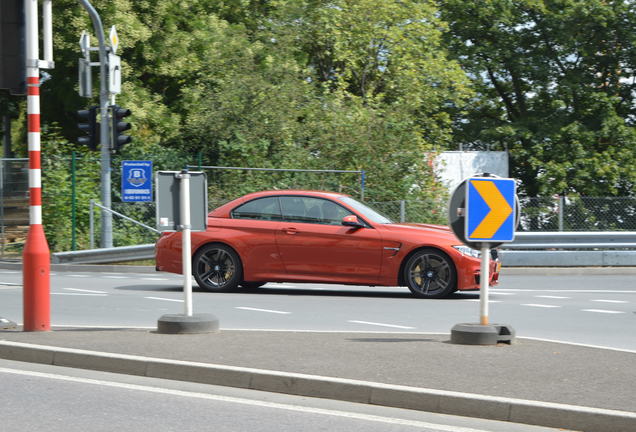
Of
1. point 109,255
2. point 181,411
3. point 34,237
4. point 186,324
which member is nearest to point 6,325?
point 34,237

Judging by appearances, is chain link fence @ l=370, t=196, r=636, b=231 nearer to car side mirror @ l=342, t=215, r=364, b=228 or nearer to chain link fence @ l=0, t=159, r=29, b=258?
chain link fence @ l=0, t=159, r=29, b=258

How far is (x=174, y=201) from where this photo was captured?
958 centimetres


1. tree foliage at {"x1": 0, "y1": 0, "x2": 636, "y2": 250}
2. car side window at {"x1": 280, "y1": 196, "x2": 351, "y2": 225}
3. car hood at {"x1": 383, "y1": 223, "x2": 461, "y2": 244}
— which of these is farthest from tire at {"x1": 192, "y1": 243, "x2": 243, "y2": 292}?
tree foliage at {"x1": 0, "y1": 0, "x2": 636, "y2": 250}

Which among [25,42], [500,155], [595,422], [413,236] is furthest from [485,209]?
[500,155]

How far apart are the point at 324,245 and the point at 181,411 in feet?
26.1

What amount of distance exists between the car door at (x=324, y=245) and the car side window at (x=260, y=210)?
0.50 feet

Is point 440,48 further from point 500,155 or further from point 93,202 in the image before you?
point 93,202

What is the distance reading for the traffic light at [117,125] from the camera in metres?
19.3

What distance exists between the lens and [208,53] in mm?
28344

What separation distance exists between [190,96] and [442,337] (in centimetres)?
2125

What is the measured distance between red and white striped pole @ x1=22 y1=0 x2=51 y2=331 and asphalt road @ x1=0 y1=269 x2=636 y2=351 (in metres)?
1.40

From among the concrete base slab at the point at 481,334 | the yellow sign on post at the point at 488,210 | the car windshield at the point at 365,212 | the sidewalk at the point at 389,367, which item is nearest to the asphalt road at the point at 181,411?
the sidewalk at the point at 389,367

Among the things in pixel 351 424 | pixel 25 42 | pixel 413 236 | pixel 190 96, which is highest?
pixel 190 96

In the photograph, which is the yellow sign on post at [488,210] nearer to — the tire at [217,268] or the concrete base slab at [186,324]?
the concrete base slab at [186,324]
